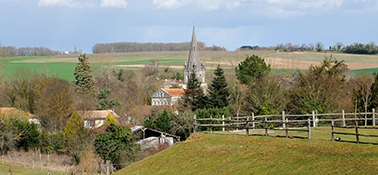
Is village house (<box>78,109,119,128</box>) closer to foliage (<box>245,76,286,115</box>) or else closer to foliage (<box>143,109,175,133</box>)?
foliage (<box>143,109,175,133</box>)

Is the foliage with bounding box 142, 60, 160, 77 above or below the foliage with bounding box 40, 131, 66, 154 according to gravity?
above

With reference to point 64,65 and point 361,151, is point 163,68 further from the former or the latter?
point 361,151

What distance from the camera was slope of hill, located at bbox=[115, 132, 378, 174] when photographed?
59.8ft

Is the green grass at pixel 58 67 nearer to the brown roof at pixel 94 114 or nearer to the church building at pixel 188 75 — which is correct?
the church building at pixel 188 75

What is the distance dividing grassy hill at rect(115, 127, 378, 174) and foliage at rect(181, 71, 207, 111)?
121ft

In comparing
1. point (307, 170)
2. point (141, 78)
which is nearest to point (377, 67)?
point (141, 78)

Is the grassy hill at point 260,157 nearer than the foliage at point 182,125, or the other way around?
the grassy hill at point 260,157

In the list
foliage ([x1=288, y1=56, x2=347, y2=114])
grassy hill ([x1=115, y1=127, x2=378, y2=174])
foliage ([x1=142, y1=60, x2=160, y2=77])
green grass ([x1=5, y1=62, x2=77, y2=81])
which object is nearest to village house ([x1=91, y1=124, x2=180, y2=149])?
foliage ([x1=288, y1=56, x2=347, y2=114])

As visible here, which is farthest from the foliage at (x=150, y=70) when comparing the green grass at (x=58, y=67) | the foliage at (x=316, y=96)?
the foliage at (x=316, y=96)

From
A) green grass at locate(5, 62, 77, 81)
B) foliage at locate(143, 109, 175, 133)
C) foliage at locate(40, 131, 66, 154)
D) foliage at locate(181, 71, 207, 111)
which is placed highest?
green grass at locate(5, 62, 77, 81)

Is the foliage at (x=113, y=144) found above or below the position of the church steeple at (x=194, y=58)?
below

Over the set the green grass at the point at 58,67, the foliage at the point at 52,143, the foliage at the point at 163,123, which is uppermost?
the green grass at the point at 58,67

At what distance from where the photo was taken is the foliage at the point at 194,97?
219 ft

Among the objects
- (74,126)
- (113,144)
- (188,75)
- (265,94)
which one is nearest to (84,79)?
(188,75)
